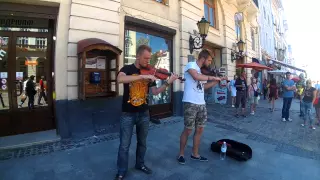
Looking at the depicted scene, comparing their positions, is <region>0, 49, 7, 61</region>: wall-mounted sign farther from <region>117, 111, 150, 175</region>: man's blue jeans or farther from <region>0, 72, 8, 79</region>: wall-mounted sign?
<region>117, 111, 150, 175</region>: man's blue jeans

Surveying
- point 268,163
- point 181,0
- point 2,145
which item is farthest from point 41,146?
point 181,0

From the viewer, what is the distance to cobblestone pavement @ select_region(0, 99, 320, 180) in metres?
2.88

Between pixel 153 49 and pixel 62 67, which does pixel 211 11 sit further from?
pixel 62 67

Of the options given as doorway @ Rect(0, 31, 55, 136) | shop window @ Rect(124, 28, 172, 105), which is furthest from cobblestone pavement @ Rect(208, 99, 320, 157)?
doorway @ Rect(0, 31, 55, 136)

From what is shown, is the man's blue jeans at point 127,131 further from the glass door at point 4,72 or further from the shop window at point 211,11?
the shop window at point 211,11

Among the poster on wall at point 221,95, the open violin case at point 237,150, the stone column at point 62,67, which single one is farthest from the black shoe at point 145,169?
the poster on wall at point 221,95

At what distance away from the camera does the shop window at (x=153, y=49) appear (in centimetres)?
590

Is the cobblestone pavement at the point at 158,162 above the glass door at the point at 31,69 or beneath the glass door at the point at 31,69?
beneath

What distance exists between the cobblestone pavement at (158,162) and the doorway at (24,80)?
1.13m

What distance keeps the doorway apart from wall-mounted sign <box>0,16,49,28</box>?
6.8 inches

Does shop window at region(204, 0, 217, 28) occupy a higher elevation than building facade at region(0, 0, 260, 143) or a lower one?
higher

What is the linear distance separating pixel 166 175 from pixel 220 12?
10.0 meters

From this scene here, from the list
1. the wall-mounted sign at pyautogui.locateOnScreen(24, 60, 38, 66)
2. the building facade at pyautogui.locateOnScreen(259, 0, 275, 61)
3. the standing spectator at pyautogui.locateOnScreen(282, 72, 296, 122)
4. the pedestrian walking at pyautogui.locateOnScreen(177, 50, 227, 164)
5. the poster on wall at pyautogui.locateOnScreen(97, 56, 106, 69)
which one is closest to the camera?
the pedestrian walking at pyautogui.locateOnScreen(177, 50, 227, 164)

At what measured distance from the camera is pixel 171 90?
722 centimetres
